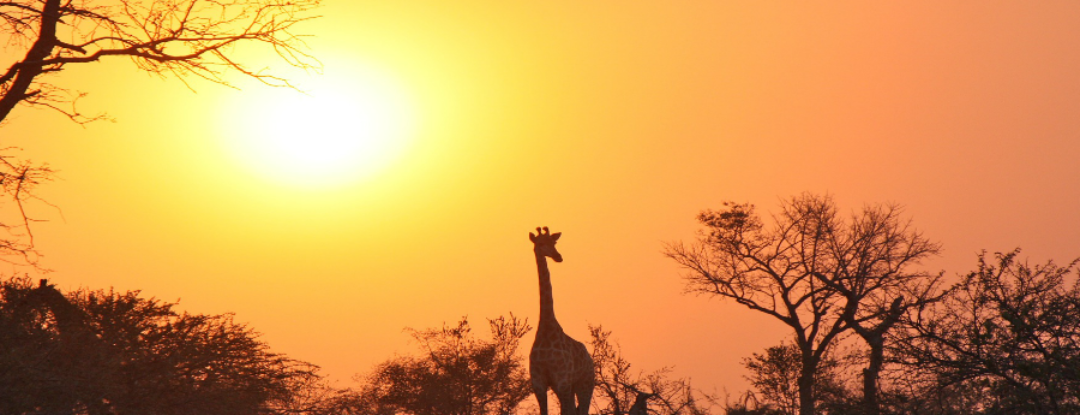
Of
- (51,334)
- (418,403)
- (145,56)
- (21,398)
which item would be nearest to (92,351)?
(51,334)

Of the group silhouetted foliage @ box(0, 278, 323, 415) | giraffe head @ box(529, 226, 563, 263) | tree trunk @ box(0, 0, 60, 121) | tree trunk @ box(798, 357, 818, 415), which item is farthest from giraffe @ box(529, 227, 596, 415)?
tree trunk @ box(0, 0, 60, 121)

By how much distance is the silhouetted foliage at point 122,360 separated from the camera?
17375 mm

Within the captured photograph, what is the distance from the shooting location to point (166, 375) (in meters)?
20.3

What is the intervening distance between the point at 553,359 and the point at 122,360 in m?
9.52

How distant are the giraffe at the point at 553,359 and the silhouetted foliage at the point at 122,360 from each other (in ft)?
17.8

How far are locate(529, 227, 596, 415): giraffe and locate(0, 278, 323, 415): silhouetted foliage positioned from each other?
5.42 m

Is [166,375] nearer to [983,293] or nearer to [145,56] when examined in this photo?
[145,56]

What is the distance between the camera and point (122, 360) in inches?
776

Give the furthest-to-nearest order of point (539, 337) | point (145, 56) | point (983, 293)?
point (539, 337), point (983, 293), point (145, 56)

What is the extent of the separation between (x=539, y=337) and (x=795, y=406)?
13.4 m

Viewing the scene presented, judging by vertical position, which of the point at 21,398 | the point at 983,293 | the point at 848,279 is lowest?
the point at 21,398

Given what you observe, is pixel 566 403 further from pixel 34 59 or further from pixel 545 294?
pixel 34 59

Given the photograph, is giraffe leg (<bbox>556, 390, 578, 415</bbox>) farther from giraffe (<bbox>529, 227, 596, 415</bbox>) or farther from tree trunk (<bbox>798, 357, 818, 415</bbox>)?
tree trunk (<bbox>798, 357, 818, 415</bbox>)

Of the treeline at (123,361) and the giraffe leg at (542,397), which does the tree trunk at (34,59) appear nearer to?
the treeline at (123,361)
